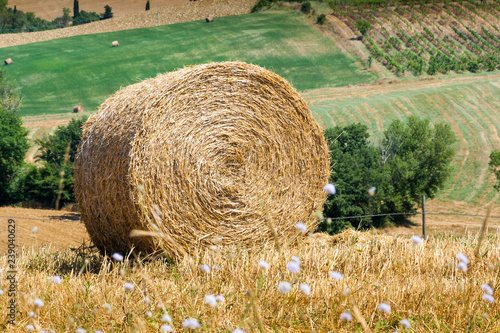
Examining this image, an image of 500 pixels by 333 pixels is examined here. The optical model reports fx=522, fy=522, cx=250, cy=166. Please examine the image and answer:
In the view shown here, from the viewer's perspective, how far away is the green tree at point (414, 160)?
111 ft

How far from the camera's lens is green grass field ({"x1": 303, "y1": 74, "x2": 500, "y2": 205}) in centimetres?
3438

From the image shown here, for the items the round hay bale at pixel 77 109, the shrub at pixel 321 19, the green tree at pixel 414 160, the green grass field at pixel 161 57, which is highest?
the shrub at pixel 321 19

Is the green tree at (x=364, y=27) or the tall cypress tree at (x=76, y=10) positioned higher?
the tall cypress tree at (x=76, y=10)

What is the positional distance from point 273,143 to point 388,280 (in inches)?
107

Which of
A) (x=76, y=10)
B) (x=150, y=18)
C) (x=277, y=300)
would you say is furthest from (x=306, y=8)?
(x=277, y=300)

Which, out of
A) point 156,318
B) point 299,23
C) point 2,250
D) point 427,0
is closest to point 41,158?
point 2,250

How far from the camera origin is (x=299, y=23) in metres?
58.1

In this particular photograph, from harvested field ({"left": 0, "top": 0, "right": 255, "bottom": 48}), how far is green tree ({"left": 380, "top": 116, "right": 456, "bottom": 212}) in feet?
117

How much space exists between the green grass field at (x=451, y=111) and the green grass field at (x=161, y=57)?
3854 millimetres

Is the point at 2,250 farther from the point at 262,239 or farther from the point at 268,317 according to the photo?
the point at 268,317

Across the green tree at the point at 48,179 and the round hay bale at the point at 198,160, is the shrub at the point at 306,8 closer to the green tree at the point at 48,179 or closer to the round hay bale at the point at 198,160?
the green tree at the point at 48,179

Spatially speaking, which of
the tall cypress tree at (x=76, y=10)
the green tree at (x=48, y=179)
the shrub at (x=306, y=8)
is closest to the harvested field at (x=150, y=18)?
the tall cypress tree at (x=76, y=10)

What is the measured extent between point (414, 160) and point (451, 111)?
746 cm

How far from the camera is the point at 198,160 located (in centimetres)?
629
